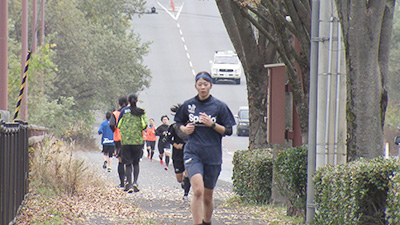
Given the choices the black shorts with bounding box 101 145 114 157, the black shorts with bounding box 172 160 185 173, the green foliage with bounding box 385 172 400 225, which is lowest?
the black shorts with bounding box 101 145 114 157

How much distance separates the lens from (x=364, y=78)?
8.33 meters

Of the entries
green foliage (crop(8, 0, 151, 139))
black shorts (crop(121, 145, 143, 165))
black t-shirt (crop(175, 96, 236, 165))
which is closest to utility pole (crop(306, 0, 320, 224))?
black t-shirt (crop(175, 96, 236, 165))

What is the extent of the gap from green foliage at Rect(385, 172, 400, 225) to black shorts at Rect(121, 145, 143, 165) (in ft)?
29.5

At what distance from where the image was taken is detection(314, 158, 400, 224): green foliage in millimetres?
7062

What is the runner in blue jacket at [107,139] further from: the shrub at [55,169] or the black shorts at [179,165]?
the shrub at [55,169]

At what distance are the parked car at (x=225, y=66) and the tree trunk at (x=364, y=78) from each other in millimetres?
48106

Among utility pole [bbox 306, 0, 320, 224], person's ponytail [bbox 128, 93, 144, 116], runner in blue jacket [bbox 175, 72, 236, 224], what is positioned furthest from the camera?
person's ponytail [bbox 128, 93, 144, 116]

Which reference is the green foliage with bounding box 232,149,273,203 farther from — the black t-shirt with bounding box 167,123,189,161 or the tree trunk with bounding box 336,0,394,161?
the tree trunk with bounding box 336,0,394,161

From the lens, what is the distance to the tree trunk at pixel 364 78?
8336 millimetres

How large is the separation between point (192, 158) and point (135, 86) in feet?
118

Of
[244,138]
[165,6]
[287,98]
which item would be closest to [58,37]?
[244,138]

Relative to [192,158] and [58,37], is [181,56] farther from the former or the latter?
[192,158]

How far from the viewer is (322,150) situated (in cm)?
952

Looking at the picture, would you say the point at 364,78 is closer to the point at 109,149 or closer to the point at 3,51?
the point at 3,51
